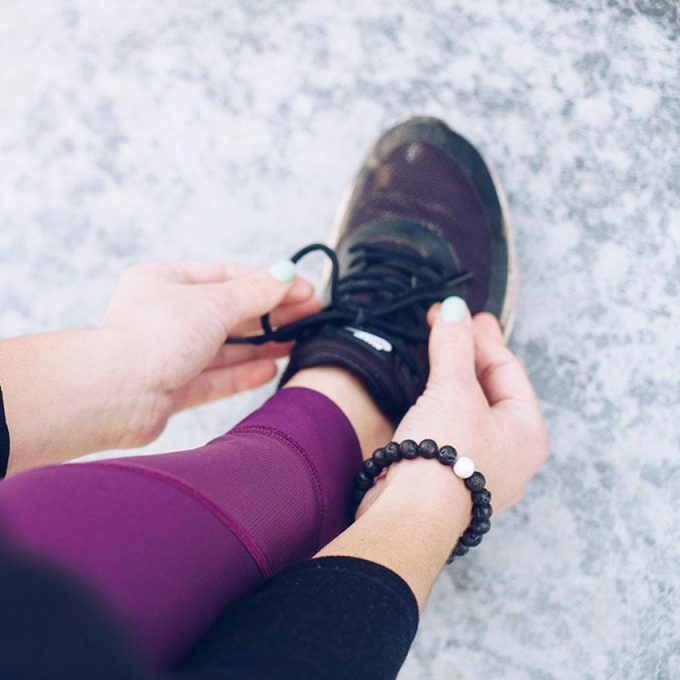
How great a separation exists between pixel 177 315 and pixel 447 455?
316 mm

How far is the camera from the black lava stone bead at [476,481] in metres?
0.59

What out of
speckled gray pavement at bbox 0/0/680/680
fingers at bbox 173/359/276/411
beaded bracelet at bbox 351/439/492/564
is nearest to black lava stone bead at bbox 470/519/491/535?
beaded bracelet at bbox 351/439/492/564

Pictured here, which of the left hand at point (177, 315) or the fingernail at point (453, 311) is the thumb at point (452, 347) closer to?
the fingernail at point (453, 311)

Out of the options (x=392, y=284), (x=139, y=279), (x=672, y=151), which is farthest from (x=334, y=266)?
(x=672, y=151)

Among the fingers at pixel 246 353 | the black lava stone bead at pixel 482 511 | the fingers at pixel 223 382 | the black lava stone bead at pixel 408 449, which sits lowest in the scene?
the fingers at pixel 223 382

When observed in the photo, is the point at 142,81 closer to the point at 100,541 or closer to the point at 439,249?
the point at 439,249

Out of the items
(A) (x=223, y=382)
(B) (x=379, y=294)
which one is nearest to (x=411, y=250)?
(B) (x=379, y=294)

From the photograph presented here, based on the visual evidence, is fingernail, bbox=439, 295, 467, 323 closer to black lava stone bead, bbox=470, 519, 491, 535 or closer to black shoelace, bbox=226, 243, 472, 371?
black shoelace, bbox=226, 243, 472, 371

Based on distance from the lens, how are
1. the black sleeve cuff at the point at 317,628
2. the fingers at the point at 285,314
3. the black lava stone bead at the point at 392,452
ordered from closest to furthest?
the black sleeve cuff at the point at 317,628
the black lava stone bead at the point at 392,452
the fingers at the point at 285,314

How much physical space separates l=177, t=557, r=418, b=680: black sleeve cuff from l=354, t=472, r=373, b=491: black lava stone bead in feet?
0.54

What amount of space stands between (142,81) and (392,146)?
403 mm

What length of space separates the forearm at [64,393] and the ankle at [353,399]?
0.59 ft

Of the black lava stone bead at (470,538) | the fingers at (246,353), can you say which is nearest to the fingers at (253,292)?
the fingers at (246,353)

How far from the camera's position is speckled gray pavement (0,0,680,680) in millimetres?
852
